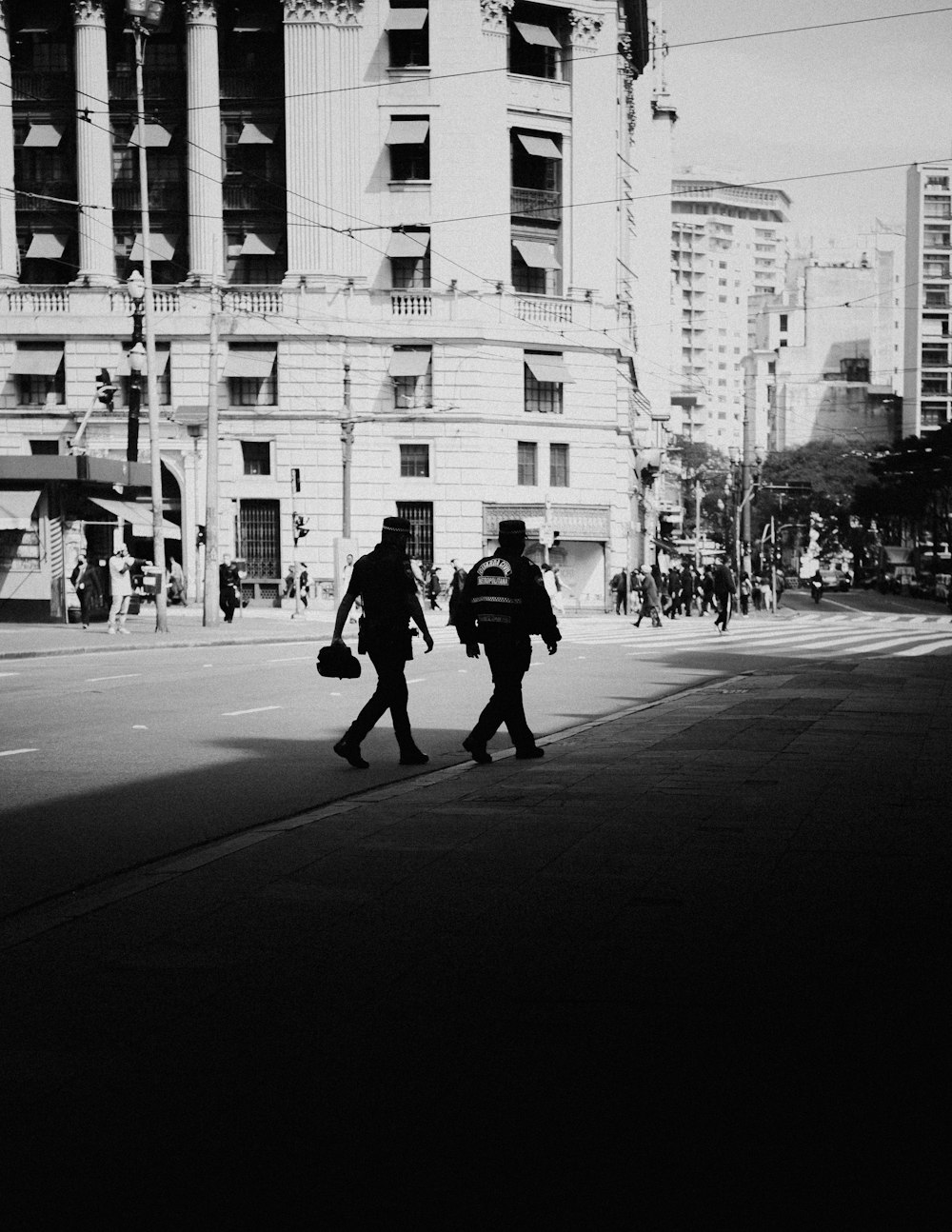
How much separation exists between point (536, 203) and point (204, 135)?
10999 millimetres

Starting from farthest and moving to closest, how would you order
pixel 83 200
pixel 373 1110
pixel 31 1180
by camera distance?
1. pixel 83 200
2. pixel 373 1110
3. pixel 31 1180

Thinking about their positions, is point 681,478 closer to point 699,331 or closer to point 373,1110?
point 699,331

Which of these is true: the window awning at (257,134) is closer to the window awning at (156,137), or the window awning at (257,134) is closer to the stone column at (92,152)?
the window awning at (156,137)

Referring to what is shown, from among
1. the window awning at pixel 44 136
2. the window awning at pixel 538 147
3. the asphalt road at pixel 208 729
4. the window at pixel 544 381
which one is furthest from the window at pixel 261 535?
the asphalt road at pixel 208 729

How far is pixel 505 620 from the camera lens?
11539 mm

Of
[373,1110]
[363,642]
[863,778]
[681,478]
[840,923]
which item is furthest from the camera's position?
[681,478]

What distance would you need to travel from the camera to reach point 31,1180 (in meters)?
3.52

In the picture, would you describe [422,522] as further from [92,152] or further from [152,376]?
[152,376]

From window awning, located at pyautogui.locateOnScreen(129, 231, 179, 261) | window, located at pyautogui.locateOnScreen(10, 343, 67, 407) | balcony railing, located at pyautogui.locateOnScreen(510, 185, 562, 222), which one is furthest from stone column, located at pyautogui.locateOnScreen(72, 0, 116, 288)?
balcony railing, located at pyautogui.locateOnScreen(510, 185, 562, 222)

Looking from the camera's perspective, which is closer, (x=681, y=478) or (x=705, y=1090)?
(x=705, y=1090)

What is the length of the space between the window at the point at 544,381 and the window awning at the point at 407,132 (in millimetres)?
7616

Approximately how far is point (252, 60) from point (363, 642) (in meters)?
45.7

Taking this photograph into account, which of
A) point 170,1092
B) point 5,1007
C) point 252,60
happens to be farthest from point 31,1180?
point 252,60

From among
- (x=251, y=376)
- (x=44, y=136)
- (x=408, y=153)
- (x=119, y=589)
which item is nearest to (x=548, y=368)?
(x=408, y=153)
